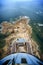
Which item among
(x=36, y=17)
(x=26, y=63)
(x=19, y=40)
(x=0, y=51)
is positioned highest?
(x=36, y=17)

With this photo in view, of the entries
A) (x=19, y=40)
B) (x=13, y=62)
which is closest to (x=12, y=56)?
(x=13, y=62)

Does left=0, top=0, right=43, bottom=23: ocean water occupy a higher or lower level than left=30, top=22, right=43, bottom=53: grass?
higher

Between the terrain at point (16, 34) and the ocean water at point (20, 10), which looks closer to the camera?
the terrain at point (16, 34)

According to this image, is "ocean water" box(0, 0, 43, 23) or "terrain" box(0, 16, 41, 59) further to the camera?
"ocean water" box(0, 0, 43, 23)

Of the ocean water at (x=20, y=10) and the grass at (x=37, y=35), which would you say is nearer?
the grass at (x=37, y=35)

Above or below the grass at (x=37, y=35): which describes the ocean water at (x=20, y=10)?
above

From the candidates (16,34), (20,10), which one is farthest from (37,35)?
(20,10)

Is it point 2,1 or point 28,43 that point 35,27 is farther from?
point 2,1

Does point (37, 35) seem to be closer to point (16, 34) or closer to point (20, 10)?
point (16, 34)
